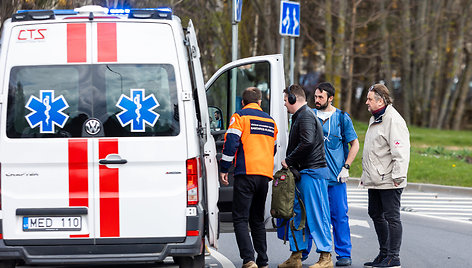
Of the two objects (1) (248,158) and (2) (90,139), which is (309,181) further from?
(2) (90,139)

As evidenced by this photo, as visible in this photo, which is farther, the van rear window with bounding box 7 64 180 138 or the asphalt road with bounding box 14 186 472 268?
the asphalt road with bounding box 14 186 472 268

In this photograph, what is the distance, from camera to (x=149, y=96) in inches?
241

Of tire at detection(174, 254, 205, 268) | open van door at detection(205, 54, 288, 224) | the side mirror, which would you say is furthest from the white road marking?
tire at detection(174, 254, 205, 268)

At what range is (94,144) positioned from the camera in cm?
604

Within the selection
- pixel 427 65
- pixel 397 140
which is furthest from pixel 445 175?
pixel 427 65

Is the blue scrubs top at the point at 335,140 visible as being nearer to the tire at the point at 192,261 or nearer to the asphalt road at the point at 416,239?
the asphalt road at the point at 416,239

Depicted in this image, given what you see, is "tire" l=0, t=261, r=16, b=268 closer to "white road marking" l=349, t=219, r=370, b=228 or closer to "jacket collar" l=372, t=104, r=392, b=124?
"jacket collar" l=372, t=104, r=392, b=124

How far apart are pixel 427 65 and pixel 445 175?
1877 centimetres

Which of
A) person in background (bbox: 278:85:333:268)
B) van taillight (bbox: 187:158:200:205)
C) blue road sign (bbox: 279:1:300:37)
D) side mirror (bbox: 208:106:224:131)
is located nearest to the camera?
van taillight (bbox: 187:158:200:205)

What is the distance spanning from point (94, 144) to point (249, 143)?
1755 millimetres

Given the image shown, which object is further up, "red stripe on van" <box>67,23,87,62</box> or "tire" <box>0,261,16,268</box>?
"red stripe on van" <box>67,23,87,62</box>

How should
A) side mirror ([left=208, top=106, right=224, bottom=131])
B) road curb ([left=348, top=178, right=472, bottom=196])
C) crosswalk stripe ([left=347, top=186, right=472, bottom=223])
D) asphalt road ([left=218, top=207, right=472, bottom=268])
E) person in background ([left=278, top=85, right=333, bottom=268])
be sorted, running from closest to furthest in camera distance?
1. person in background ([left=278, top=85, right=333, bottom=268])
2. side mirror ([left=208, top=106, right=224, bottom=131])
3. asphalt road ([left=218, top=207, right=472, bottom=268])
4. crosswalk stripe ([left=347, top=186, right=472, bottom=223])
5. road curb ([left=348, top=178, right=472, bottom=196])

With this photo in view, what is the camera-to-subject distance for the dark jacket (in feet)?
24.8

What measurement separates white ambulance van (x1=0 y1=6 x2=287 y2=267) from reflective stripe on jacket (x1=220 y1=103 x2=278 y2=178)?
3.88ft
